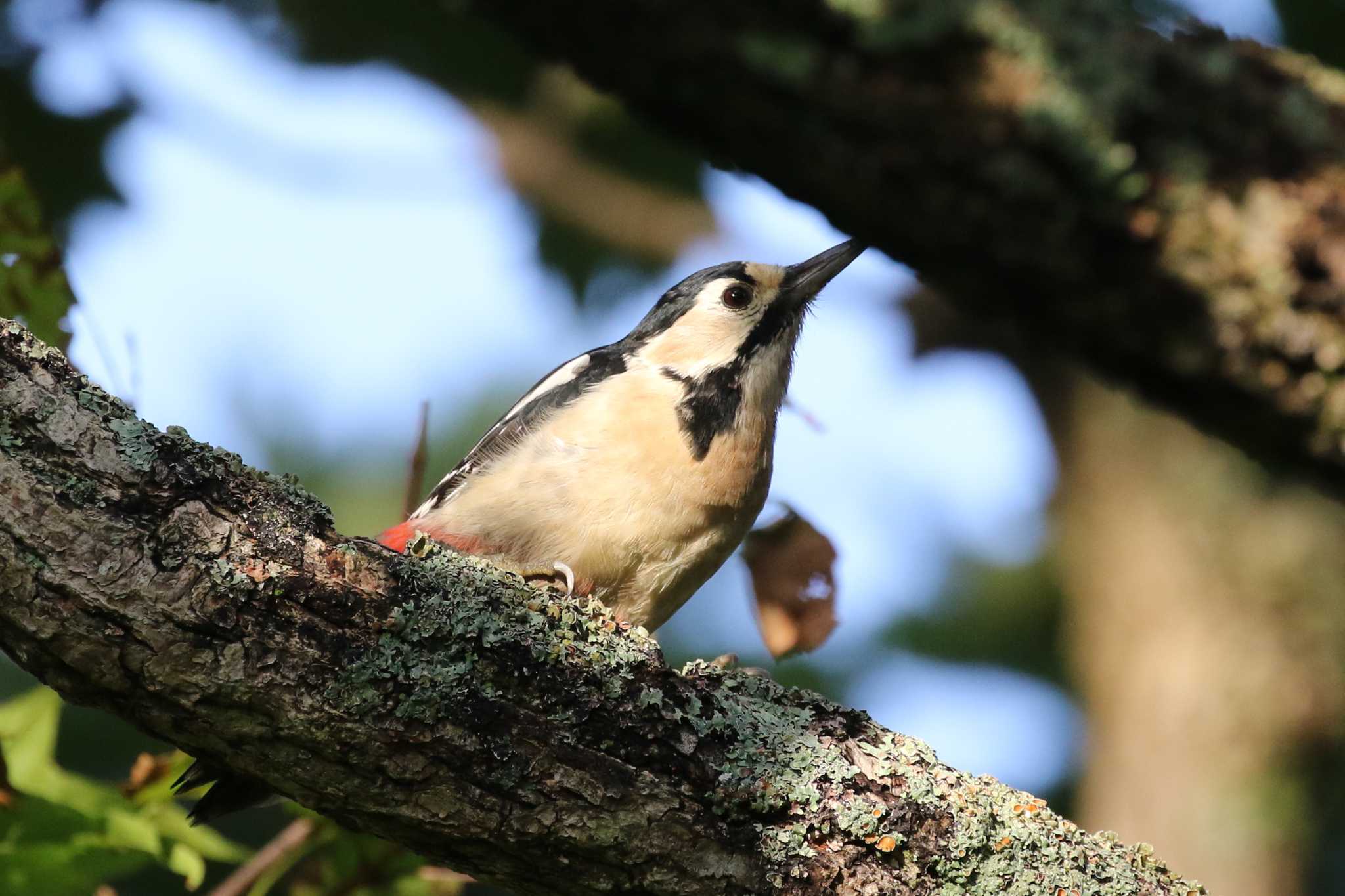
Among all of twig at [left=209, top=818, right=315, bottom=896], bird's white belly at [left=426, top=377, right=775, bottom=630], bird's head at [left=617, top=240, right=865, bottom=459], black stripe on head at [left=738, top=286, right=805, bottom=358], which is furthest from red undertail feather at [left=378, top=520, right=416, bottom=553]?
black stripe on head at [left=738, top=286, right=805, bottom=358]

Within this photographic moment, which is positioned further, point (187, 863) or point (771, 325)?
point (771, 325)

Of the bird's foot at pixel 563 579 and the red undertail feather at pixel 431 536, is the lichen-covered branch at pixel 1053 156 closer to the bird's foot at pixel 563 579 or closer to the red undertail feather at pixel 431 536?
the bird's foot at pixel 563 579

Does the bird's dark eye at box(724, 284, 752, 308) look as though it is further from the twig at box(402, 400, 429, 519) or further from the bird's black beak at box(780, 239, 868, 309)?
the twig at box(402, 400, 429, 519)

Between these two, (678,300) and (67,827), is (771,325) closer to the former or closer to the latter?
(678,300)

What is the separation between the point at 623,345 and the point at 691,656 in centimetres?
351

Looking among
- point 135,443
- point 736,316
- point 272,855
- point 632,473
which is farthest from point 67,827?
point 736,316

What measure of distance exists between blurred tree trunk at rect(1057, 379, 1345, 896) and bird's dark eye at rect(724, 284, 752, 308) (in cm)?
286

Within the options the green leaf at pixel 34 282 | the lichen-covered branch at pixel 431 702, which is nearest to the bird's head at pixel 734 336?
the lichen-covered branch at pixel 431 702

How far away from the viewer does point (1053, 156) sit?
326 cm

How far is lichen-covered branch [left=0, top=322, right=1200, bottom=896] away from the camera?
2154 mm

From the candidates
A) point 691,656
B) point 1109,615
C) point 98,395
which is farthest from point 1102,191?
point 691,656

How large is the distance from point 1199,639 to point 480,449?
169 inches

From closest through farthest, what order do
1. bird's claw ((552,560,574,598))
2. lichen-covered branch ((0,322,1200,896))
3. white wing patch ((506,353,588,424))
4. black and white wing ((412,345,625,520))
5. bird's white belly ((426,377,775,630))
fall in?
1. lichen-covered branch ((0,322,1200,896))
2. bird's claw ((552,560,574,598))
3. bird's white belly ((426,377,775,630))
4. black and white wing ((412,345,625,520))
5. white wing patch ((506,353,588,424))

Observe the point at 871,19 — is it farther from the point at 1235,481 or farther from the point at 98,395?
the point at 1235,481
